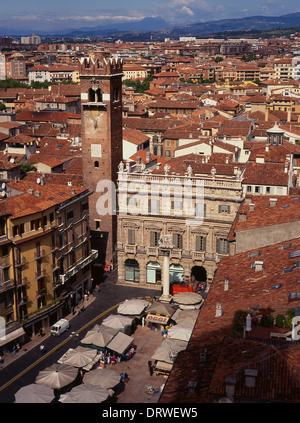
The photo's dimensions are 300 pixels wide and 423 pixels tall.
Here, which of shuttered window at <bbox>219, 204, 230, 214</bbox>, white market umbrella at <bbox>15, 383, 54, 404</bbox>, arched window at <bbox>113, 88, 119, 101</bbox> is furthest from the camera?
arched window at <bbox>113, 88, 119, 101</bbox>

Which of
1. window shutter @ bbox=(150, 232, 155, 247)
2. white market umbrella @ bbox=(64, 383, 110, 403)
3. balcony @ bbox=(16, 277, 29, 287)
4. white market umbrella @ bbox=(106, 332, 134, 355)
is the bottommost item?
white market umbrella @ bbox=(106, 332, 134, 355)

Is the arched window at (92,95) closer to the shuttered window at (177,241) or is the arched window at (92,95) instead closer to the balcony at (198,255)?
the shuttered window at (177,241)

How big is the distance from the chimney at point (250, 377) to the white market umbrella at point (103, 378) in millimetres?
20354

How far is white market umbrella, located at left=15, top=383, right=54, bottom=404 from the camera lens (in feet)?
122

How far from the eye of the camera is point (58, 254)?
173 feet

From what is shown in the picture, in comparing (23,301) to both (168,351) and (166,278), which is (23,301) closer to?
(168,351)

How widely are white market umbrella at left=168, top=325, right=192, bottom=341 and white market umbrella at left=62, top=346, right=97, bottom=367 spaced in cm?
674

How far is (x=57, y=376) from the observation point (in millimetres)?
40125

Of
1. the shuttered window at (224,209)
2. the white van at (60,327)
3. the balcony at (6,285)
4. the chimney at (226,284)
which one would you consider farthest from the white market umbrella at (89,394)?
the shuttered window at (224,209)

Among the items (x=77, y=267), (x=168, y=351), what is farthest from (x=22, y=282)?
(x=168, y=351)

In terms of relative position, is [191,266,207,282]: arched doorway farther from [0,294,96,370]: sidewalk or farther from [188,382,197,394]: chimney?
[188,382,197,394]: chimney

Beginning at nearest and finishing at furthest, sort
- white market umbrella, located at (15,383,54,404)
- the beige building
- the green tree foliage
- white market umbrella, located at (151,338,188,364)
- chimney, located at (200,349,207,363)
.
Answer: chimney, located at (200,349,207,363)
the green tree foliage
white market umbrella, located at (15,383,54,404)
white market umbrella, located at (151,338,188,364)
the beige building

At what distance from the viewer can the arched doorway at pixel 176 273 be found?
6188 centimetres

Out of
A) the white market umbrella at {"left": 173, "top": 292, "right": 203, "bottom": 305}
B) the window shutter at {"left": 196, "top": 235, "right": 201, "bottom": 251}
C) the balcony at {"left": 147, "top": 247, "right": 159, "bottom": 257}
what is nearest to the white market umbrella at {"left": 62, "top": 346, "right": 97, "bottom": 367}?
the white market umbrella at {"left": 173, "top": 292, "right": 203, "bottom": 305}
